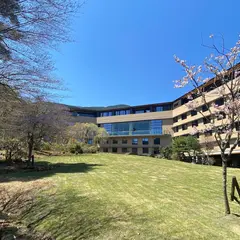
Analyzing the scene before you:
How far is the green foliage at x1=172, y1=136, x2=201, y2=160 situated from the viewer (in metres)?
33.0

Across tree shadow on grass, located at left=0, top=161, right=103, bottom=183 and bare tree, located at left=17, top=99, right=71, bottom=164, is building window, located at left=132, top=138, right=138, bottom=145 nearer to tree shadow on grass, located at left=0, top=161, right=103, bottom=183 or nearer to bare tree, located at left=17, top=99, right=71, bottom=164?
bare tree, located at left=17, top=99, right=71, bottom=164

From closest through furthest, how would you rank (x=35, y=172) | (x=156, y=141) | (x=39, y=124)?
(x=35, y=172) < (x=39, y=124) < (x=156, y=141)

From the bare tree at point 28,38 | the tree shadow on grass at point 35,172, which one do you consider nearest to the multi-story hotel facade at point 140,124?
the tree shadow on grass at point 35,172

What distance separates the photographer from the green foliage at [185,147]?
108 feet

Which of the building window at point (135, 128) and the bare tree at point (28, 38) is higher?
the building window at point (135, 128)

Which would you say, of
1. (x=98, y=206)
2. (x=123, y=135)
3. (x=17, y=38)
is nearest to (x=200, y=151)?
(x=123, y=135)

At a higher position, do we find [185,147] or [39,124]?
[39,124]

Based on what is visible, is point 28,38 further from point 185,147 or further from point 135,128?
point 135,128

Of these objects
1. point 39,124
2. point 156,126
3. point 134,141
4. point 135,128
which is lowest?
point 39,124

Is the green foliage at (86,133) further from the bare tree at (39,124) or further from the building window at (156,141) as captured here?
the bare tree at (39,124)

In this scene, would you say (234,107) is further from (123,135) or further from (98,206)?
(123,135)

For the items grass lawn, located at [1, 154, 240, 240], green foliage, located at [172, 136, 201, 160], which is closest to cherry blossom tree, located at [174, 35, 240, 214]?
grass lawn, located at [1, 154, 240, 240]

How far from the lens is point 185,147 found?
111 feet

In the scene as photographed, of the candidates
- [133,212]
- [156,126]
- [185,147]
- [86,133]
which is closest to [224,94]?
[133,212]
